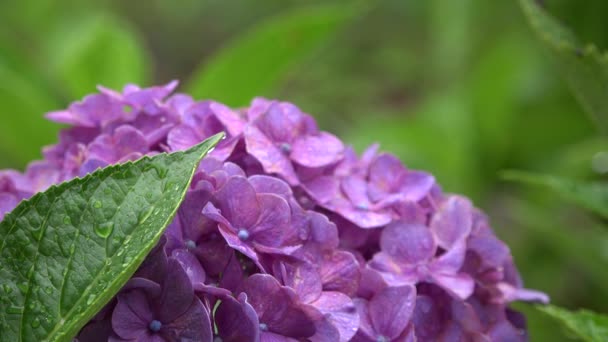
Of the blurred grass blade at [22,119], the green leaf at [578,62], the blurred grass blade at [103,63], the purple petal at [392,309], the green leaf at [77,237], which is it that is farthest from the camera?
the blurred grass blade at [103,63]

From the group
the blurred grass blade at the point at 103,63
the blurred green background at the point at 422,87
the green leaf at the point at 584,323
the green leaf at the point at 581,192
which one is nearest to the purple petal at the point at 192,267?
the green leaf at the point at 584,323

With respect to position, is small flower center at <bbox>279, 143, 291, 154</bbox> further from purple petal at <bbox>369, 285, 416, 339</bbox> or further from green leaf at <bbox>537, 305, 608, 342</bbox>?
green leaf at <bbox>537, 305, 608, 342</bbox>

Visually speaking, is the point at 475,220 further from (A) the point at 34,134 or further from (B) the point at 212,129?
(A) the point at 34,134

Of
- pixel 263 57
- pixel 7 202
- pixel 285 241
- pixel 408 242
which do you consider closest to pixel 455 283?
pixel 408 242

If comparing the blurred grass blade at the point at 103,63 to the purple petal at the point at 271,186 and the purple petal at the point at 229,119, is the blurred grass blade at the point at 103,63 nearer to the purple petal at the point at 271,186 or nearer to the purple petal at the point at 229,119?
the purple petal at the point at 229,119

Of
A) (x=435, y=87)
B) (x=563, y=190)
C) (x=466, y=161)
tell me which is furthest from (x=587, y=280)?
(x=563, y=190)

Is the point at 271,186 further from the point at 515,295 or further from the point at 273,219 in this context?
the point at 515,295
